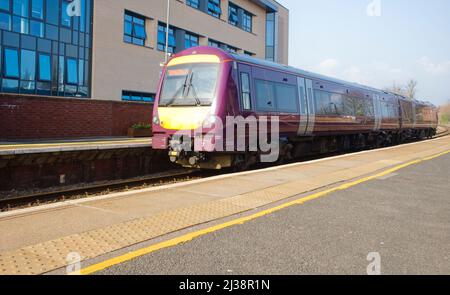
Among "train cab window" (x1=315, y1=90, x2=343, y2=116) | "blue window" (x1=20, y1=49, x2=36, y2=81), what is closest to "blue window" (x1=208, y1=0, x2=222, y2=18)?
"blue window" (x1=20, y1=49, x2=36, y2=81)

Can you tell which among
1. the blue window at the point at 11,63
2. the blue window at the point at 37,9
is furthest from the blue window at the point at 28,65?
the blue window at the point at 37,9

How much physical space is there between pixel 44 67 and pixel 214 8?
1522 cm

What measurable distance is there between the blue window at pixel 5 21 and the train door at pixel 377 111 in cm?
1840

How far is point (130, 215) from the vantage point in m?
5.28

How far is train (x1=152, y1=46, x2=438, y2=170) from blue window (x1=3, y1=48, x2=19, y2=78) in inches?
488

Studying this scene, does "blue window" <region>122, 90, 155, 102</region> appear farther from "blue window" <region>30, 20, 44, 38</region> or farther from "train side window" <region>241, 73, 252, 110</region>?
"train side window" <region>241, 73, 252, 110</region>

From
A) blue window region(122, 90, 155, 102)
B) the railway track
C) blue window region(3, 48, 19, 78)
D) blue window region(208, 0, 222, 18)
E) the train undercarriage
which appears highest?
blue window region(208, 0, 222, 18)

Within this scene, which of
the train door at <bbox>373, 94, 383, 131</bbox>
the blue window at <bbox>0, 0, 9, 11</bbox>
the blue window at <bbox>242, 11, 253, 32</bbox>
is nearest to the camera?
the blue window at <bbox>0, 0, 9, 11</bbox>

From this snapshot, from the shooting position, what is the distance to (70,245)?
13.3 feet

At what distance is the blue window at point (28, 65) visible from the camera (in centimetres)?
2038

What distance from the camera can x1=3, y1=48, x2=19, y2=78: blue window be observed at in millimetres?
19750

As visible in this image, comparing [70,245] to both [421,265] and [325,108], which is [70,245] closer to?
[421,265]

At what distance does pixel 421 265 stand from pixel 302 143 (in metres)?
10.2

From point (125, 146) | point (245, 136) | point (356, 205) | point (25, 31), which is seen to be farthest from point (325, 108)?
point (25, 31)
